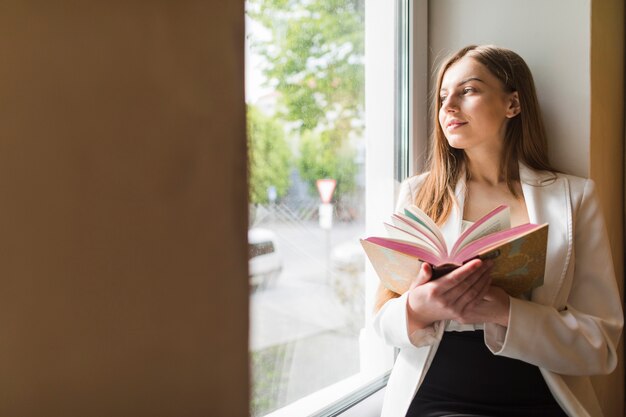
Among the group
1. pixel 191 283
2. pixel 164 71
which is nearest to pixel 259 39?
pixel 164 71

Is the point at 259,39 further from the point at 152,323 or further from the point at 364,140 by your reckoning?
the point at 152,323

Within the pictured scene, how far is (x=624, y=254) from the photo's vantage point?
54.6 inches

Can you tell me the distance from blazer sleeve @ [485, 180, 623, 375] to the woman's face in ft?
0.88

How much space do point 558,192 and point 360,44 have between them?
27.4 inches

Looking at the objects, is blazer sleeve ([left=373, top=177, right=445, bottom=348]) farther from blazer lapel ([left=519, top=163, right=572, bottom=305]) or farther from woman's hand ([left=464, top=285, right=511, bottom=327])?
blazer lapel ([left=519, top=163, right=572, bottom=305])

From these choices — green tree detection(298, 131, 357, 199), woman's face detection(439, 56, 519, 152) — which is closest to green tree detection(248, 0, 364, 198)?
green tree detection(298, 131, 357, 199)

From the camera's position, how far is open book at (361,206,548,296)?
78cm

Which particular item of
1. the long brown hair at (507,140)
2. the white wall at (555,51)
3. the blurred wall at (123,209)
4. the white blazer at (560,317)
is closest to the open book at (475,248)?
the white blazer at (560,317)

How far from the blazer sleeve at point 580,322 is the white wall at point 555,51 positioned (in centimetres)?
21

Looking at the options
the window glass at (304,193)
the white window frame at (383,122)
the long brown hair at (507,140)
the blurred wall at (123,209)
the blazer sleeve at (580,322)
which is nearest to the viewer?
the blurred wall at (123,209)

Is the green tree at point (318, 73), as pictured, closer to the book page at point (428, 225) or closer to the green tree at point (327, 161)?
the green tree at point (327, 161)

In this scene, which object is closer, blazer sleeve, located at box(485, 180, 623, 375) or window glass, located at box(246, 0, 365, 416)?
blazer sleeve, located at box(485, 180, 623, 375)

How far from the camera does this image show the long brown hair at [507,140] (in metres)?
1.14

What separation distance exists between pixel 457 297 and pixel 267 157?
0.51 metres
